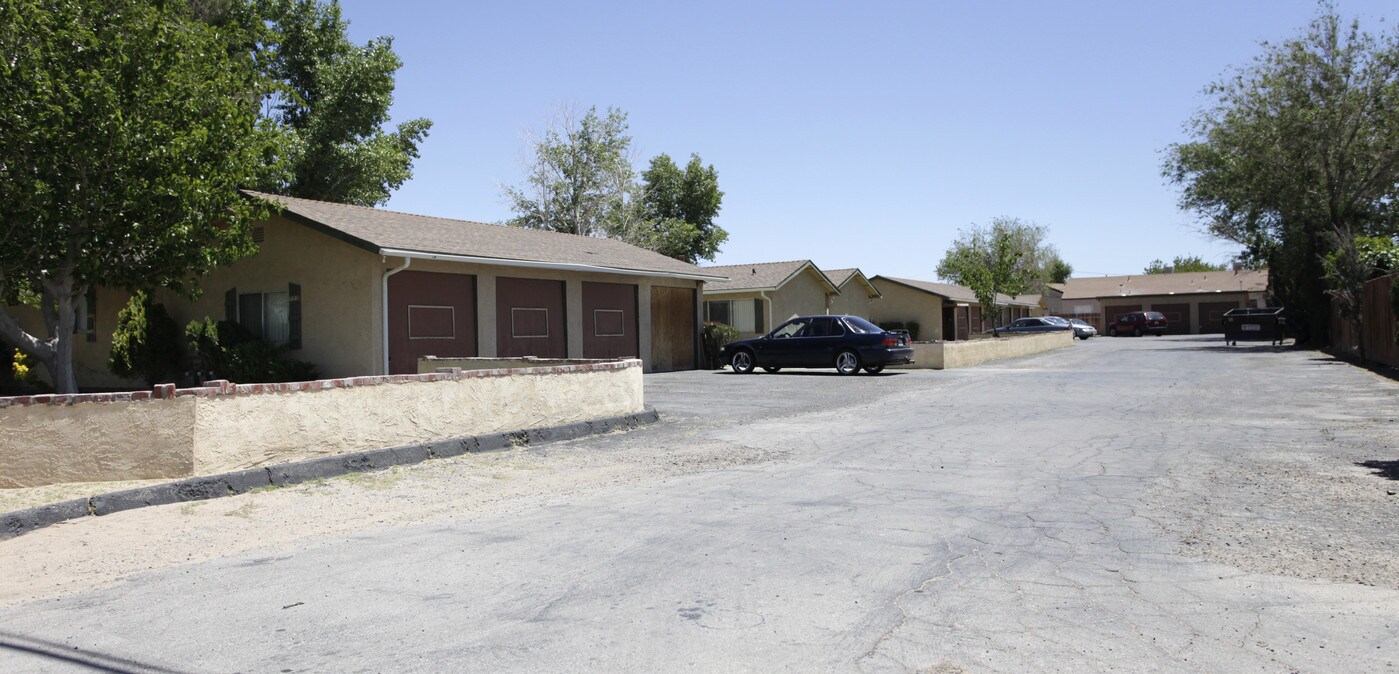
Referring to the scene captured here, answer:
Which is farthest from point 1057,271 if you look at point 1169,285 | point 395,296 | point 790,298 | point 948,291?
point 395,296

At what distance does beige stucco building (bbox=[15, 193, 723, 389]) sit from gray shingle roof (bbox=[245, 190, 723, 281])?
2.3 inches

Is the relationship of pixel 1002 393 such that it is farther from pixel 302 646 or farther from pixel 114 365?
pixel 114 365

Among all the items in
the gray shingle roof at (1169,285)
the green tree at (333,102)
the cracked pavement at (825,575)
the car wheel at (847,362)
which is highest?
the green tree at (333,102)

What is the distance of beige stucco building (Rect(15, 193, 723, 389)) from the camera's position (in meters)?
18.5

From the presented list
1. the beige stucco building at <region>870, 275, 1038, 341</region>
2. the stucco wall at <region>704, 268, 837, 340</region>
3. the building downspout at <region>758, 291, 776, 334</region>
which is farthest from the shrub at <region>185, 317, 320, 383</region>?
the beige stucco building at <region>870, 275, 1038, 341</region>

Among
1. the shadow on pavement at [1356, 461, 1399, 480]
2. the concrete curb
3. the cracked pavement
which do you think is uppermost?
the concrete curb

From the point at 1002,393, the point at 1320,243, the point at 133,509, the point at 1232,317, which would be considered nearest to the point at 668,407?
the point at 1002,393

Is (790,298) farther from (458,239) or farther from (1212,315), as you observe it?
(1212,315)

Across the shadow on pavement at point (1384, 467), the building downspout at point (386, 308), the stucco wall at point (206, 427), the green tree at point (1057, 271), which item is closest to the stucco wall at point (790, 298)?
the building downspout at point (386, 308)

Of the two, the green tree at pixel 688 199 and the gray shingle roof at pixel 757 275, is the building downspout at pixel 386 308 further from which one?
the green tree at pixel 688 199

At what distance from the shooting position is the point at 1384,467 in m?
8.96

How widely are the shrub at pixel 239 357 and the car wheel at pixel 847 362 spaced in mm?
12173

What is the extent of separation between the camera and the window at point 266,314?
64.6 feet

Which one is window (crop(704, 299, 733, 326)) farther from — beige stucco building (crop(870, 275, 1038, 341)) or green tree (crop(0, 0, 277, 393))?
green tree (crop(0, 0, 277, 393))
